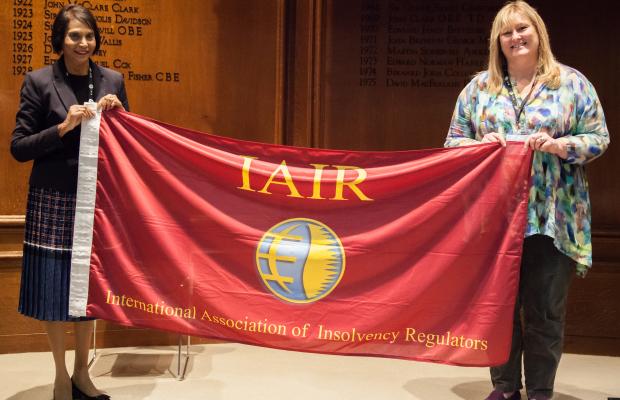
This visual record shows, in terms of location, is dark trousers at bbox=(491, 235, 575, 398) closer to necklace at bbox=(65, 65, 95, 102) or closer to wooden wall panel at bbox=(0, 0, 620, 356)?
wooden wall panel at bbox=(0, 0, 620, 356)

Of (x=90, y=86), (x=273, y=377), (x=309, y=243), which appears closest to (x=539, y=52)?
(x=309, y=243)

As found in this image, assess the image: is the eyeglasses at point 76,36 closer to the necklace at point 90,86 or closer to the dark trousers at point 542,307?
the necklace at point 90,86

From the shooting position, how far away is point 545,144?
2.78m

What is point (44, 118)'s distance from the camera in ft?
10.1

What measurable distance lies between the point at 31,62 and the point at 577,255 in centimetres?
281

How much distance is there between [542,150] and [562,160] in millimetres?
162

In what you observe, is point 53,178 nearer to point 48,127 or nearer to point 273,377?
point 48,127

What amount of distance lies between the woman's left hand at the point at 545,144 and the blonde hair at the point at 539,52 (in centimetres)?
23

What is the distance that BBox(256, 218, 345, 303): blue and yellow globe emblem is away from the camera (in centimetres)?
290

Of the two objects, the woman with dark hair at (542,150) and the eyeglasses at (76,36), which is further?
the eyeglasses at (76,36)

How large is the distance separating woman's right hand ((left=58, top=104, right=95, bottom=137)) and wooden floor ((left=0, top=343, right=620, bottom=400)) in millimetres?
1151

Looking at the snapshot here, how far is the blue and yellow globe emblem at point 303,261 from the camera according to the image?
2896 mm

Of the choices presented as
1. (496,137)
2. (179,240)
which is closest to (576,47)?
(496,137)

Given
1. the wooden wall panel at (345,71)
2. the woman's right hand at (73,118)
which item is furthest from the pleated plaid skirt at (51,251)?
the wooden wall panel at (345,71)
